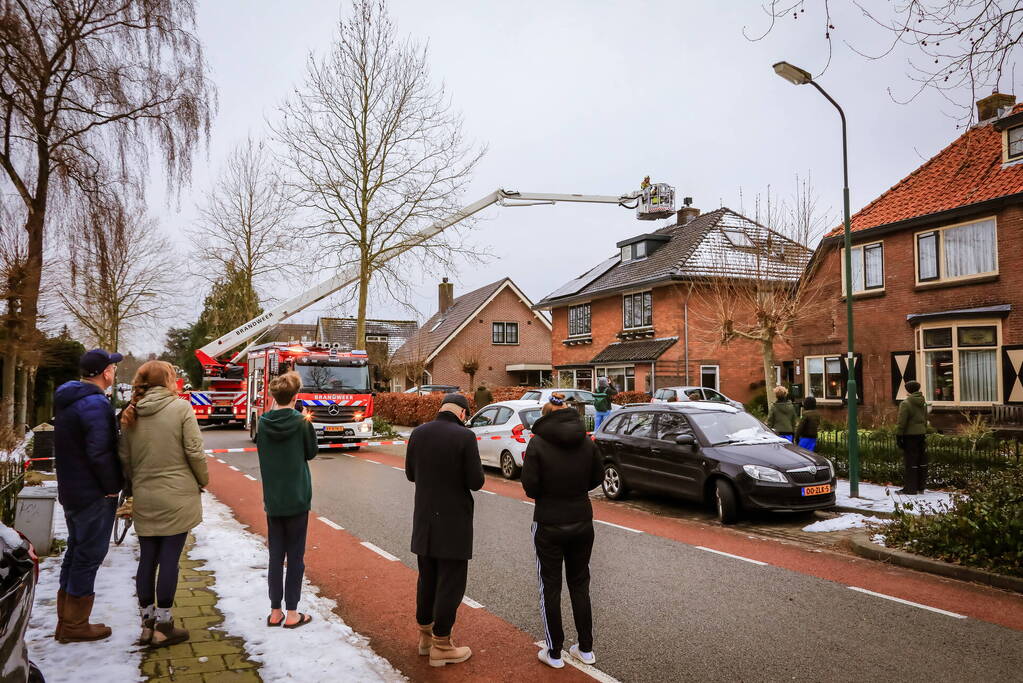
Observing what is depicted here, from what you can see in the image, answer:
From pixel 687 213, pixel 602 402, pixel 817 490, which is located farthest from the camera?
pixel 687 213

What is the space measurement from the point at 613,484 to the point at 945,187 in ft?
51.5

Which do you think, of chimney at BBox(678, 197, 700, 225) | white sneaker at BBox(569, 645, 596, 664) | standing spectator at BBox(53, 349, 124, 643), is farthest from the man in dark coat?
chimney at BBox(678, 197, 700, 225)

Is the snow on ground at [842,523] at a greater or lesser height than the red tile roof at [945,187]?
lesser

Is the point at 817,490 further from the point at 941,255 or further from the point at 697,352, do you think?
the point at 697,352

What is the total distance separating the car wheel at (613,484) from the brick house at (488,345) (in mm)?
31892

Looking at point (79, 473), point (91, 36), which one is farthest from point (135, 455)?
point (91, 36)

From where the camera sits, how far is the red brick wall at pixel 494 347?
1802 inches

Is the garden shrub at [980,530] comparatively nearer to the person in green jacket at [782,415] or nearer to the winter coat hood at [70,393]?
the person in green jacket at [782,415]

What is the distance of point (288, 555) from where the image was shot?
5.39m

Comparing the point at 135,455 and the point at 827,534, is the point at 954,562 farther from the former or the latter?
the point at 135,455

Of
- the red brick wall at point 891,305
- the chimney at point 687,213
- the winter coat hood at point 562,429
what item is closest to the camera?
the winter coat hood at point 562,429

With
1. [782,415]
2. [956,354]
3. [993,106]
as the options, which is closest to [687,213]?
[956,354]

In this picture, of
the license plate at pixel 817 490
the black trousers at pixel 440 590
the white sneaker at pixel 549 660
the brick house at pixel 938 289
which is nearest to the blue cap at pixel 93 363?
the black trousers at pixel 440 590

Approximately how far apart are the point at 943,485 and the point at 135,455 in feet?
39.7
